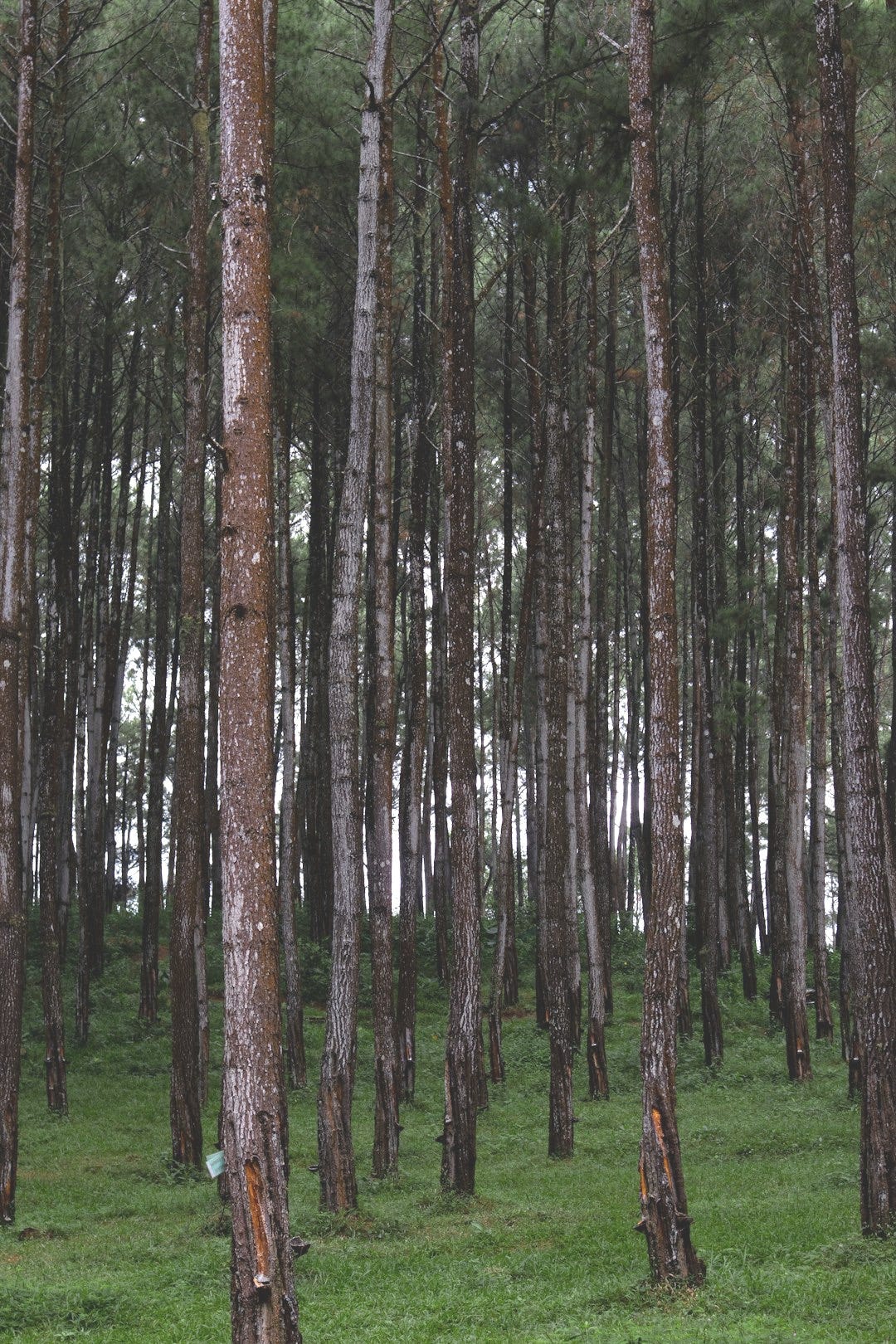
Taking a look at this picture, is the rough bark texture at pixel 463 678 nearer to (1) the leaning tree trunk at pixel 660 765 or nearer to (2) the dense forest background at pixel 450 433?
(2) the dense forest background at pixel 450 433

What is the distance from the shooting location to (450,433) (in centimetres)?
1061

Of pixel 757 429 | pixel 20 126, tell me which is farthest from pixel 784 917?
pixel 20 126

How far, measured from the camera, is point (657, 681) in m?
7.57

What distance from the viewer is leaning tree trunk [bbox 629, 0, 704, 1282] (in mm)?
6852

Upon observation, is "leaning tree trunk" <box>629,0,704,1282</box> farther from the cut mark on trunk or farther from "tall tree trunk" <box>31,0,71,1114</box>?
"tall tree trunk" <box>31,0,71,1114</box>

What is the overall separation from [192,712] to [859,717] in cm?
617

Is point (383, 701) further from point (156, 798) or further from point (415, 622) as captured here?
point (156, 798)

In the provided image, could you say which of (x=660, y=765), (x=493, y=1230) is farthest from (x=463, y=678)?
(x=493, y=1230)

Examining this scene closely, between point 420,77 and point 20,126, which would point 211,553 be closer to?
point 420,77

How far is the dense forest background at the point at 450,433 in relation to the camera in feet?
34.4

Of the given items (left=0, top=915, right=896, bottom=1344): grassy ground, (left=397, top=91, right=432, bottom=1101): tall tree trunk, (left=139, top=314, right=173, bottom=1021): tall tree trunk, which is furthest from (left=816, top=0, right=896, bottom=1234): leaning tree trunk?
(left=139, top=314, right=173, bottom=1021): tall tree trunk

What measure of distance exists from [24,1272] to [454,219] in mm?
8732

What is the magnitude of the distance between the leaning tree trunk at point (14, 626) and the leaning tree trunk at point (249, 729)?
17.0 feet

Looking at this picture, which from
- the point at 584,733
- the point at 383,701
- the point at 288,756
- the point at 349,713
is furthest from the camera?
the point at 584,733
